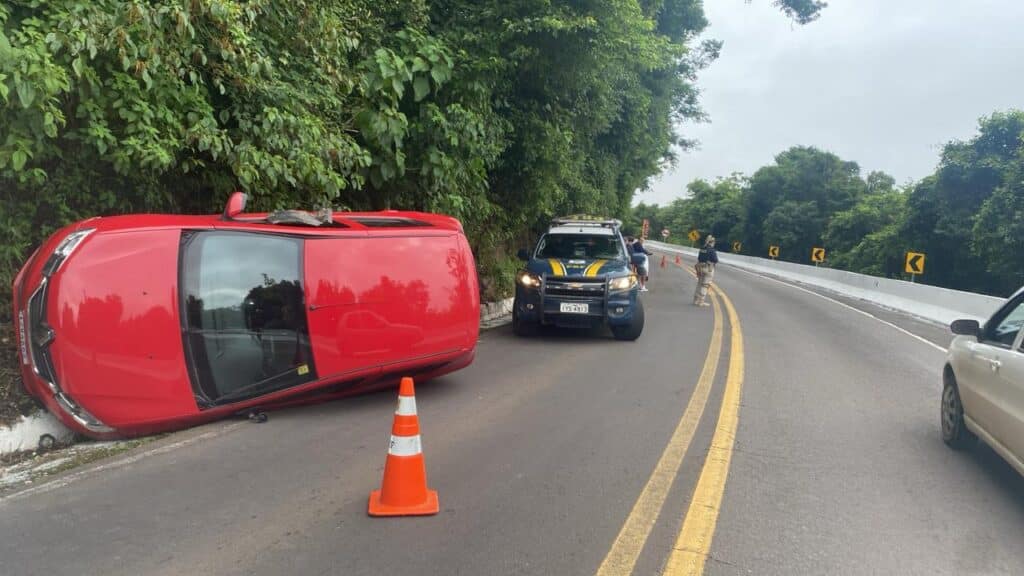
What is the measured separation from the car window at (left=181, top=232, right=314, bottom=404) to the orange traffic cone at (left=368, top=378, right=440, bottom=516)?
2.08 m

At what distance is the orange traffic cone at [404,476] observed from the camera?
418 centimetres

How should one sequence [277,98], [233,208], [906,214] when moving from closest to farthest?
1. [233,208]
2. [277,98]
3. [906,214]

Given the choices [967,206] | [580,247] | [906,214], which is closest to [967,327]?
[580,247]

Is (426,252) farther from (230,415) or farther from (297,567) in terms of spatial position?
(297,567)

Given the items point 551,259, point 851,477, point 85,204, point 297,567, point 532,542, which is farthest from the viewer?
point 551,259

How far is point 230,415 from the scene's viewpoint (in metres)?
6.05

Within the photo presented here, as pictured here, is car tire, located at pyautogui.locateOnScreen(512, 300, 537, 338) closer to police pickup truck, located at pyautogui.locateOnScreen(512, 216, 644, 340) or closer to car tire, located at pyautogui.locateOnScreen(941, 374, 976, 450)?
police pickup truck, located at pyautogui.locateOnScreen(512, 216, 644, 340)

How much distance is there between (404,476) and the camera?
13.8 feet

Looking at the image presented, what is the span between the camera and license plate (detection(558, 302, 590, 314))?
1072cm

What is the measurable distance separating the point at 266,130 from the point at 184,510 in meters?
3.93

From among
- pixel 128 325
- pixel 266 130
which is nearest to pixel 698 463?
pixel 128 325

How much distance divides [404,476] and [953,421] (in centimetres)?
465

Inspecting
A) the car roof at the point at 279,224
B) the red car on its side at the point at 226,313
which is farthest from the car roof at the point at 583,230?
the red car on its side at the point at 226,313

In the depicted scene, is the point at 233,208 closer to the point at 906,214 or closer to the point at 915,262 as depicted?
the point at 915,262
